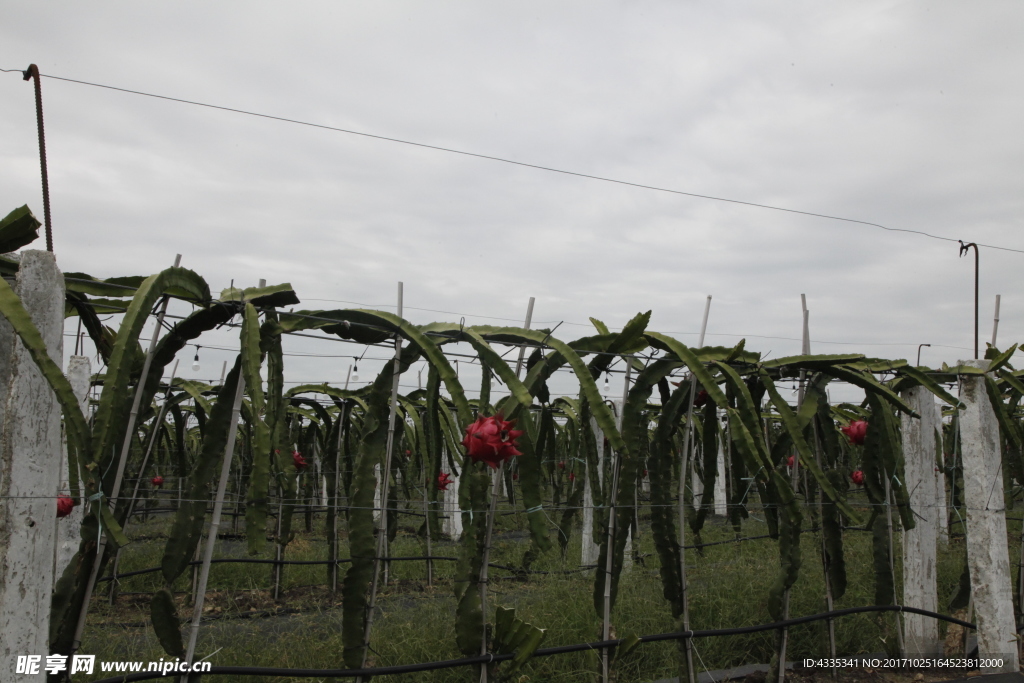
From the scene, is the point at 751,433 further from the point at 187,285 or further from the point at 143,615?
the point at 143,615

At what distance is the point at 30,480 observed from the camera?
2.01 meters

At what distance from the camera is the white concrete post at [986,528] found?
156 inches

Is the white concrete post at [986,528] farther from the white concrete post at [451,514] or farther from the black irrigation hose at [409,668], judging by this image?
the white concrete post at [451,514]

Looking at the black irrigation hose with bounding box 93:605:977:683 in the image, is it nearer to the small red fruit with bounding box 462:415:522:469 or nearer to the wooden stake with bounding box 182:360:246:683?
the wooden stake with bounding box 182:360:246:683

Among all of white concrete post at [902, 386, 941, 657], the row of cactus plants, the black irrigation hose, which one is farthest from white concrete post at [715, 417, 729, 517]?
the black irrigation hose

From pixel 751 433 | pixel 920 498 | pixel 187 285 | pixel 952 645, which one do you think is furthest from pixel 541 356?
pixel 952 645

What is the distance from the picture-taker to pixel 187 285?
2.22 m

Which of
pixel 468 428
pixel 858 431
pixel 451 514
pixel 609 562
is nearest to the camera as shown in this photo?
pixel 468 428

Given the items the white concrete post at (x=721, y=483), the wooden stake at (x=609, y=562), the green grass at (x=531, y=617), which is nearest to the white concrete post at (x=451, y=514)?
the green grass at (x=531, y=617)

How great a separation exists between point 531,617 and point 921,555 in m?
2.38

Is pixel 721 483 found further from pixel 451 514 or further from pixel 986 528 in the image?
pixel 986 528

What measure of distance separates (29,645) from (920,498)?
14.4ft

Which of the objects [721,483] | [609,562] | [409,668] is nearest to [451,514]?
[721,483]

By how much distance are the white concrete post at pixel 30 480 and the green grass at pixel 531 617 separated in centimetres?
102
